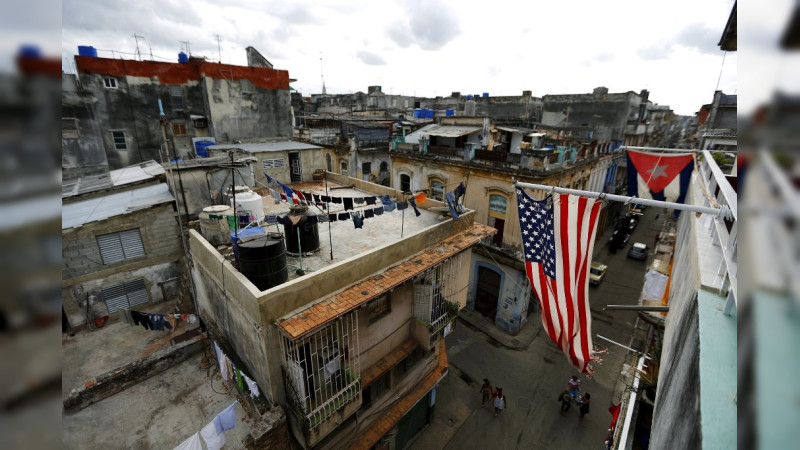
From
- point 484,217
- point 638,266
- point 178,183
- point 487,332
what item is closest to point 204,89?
point 178,183

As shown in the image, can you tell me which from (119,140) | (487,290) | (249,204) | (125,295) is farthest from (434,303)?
(119,140)

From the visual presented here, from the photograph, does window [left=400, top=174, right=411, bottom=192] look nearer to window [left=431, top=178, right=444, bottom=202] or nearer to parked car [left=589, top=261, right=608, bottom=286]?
window [left=431, top=178, right=444, bottom=202]

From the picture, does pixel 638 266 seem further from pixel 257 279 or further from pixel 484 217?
pixel 257 279

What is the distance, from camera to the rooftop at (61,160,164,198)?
15.6 meters

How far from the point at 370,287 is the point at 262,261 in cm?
301

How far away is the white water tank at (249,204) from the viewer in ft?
39.9

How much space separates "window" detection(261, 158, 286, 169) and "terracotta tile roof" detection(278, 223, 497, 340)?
40.5ft

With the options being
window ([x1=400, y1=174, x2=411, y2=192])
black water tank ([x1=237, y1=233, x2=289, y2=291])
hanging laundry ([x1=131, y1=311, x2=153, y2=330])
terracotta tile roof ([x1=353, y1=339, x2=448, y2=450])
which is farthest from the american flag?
window ([x1=400, y1=174, x2=411, y2=192])

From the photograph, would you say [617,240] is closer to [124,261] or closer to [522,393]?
[522,393]

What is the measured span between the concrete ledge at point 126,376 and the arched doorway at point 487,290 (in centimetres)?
1573

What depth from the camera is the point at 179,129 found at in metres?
25.9

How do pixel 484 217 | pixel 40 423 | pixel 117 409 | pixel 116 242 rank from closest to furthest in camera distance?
pixel 40 423, pixel 117 409, pixel 116 242, pixel 484 217

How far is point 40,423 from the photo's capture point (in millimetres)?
1020

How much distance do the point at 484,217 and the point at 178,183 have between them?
51.6 feet
